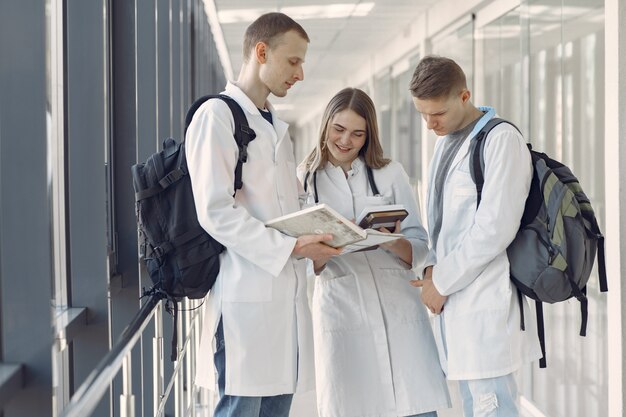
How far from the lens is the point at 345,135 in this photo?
2932 mm

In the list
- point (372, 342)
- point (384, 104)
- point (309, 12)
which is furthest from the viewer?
point (384, 104)

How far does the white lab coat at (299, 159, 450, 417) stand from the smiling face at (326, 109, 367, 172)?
0.65 feet

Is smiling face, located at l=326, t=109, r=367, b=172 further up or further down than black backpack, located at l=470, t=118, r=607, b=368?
further up

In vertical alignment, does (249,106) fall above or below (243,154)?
above

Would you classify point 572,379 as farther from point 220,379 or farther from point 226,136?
point 226,136

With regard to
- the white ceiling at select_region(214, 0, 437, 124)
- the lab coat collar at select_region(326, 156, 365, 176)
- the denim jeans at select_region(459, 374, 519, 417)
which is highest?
the white ceiling at select_region(214, 0, 437, 124)

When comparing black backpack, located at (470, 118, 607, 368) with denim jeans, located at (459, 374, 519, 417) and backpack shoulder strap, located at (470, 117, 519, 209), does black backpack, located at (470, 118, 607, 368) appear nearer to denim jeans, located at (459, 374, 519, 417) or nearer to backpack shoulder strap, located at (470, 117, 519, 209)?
backpack shoulder strap, located at (470, 117, 519, 209)

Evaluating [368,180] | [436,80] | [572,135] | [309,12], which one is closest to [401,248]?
[368,180]

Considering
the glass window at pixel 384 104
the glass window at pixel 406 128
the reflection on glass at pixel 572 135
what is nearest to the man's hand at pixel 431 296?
the reflection on glass at pixel 572 135

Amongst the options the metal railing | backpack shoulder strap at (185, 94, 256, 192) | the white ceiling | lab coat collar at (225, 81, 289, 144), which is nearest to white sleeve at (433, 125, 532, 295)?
lab coat collar at (225, 81, 289, 144)

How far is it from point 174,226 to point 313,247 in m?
0.41

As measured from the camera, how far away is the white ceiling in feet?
23.7

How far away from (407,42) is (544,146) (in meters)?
4.61

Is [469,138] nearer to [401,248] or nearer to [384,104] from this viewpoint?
[401,248]
